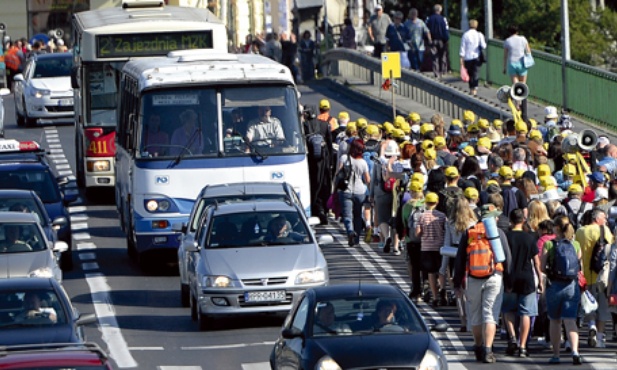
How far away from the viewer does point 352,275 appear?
84.7 feet

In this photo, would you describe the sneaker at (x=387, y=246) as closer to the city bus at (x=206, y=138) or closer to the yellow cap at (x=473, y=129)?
the city bus at (x=206, y=138)

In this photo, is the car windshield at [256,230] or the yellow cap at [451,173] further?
the yellow cap at [451,173]

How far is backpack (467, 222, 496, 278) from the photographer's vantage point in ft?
65.1

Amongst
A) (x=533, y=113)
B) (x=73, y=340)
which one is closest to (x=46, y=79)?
(x=533, y=113)

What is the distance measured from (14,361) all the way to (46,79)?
32.8 meters

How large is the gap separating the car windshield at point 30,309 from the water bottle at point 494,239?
14.8 feet

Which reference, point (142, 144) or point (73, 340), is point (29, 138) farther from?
point (73, 340)

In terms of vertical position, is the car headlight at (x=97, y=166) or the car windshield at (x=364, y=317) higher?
the car windshield at (x=364, y=317)

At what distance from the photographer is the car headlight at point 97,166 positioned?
1336 inches

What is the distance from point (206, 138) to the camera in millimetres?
26562

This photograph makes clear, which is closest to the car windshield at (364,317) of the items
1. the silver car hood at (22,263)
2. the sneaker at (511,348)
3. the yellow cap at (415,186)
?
the sneaker at (511,348)

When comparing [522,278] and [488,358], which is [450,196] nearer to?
[522,278]

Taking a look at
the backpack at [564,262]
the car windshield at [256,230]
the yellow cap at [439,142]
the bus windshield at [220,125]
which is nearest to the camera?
the backpack at [564,262]

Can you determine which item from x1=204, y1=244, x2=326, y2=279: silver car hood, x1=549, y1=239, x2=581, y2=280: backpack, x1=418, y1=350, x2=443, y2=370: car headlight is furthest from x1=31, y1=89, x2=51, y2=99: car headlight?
x1=418, y1=350, x2=443, y2=370: car headlight
